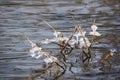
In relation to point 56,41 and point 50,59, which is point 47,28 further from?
point 50,59

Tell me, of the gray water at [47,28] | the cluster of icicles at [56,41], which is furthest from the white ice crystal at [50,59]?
the gray water at [47,28]

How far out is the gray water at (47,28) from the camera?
745cm

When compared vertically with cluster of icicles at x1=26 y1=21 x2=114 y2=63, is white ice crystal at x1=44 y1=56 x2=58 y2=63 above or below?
below

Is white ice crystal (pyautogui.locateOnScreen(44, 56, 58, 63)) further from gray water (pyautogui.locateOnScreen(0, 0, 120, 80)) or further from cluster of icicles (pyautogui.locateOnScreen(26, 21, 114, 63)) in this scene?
gray water (pyautogui.locateOnScreen(0, 0, 120, 80))

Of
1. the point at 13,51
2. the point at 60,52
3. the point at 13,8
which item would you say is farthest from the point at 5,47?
the point at 13,8

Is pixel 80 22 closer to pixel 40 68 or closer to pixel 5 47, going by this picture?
pixel 5 47

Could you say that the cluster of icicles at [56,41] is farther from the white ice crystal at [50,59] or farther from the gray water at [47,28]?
the gray water at [47,28]

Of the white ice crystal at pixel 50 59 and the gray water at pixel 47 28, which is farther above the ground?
the gray water at pixel 47 28

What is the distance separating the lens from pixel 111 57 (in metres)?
8.20

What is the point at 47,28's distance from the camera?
10898 mm

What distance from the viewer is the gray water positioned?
745cm

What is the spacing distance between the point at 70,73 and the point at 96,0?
26.9 ft

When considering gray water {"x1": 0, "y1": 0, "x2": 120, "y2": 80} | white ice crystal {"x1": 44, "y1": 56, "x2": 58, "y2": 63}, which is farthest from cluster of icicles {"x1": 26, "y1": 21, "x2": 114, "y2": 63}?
gray water {"x1": 0, "y1": 0, "x2": 120, "y2": 80}

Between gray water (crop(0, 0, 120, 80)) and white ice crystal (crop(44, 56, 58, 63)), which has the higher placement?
gray water (crop(0, 0, 120, 80))
